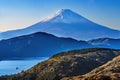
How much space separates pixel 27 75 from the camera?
650 ft

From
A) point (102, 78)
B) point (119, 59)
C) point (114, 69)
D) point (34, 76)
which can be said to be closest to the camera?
point (102, 78)

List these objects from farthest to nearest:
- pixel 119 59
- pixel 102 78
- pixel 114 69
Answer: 1. pixel 119 59
2. pixel 114 69
3. pixel 102 78

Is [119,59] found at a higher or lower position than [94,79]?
higher

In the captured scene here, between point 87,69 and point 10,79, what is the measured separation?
44.4 meters

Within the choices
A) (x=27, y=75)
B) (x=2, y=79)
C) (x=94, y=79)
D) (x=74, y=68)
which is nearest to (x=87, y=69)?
(x=74, y=68)

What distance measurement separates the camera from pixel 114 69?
488ft

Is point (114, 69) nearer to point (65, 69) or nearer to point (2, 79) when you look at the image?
point (65, 69)

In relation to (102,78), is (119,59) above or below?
above

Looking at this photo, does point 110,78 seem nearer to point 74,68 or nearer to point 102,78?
point 102,78

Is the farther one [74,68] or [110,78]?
[74,68]

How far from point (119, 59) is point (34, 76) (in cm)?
4901

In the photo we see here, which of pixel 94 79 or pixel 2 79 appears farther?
pixel 2 79

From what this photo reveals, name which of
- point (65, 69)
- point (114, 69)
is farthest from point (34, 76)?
point (114, 69)

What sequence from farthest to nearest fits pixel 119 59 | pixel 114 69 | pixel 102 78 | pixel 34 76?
pixel 34 76 → pixel 119 59 → pixel 114 69 → pixel 102 78
